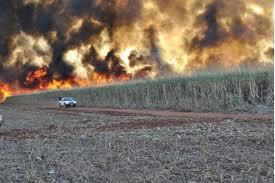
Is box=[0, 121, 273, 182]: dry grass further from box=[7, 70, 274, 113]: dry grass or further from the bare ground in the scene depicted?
box=[7, 70, 274, 113]: dry grass

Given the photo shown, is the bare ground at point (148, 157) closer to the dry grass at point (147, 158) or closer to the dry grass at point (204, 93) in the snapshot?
the dry grass at point (147, 158)

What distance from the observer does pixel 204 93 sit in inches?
1127

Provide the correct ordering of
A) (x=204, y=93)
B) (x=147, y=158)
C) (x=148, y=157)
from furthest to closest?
(x=204, y=93)
(x=148, y=157)
(x=147, y=158)

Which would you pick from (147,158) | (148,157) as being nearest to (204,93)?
(148,157)

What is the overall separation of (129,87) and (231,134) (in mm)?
28271

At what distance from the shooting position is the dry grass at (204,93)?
25172 millimetres

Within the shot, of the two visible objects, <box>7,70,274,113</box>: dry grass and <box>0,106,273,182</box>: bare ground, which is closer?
<box>0,106,273,182</box>: bare ground

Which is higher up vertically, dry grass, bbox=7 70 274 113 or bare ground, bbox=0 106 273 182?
dry grass, bbox=7 70 274 113

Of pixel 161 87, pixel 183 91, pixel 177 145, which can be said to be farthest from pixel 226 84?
pixel 177 145

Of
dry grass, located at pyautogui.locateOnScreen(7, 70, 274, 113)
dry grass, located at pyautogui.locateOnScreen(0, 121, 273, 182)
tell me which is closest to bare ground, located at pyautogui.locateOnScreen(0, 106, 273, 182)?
dry grass, located at pyautogui.locateOnScreen(0, 121, 273, 182)

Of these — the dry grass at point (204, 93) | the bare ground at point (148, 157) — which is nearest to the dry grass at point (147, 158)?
the bare ground at point (148, 157)

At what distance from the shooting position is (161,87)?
115 ft

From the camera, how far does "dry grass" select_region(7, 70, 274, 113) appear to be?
25.2 m

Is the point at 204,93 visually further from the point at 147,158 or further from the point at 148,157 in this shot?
the point at 147,158
